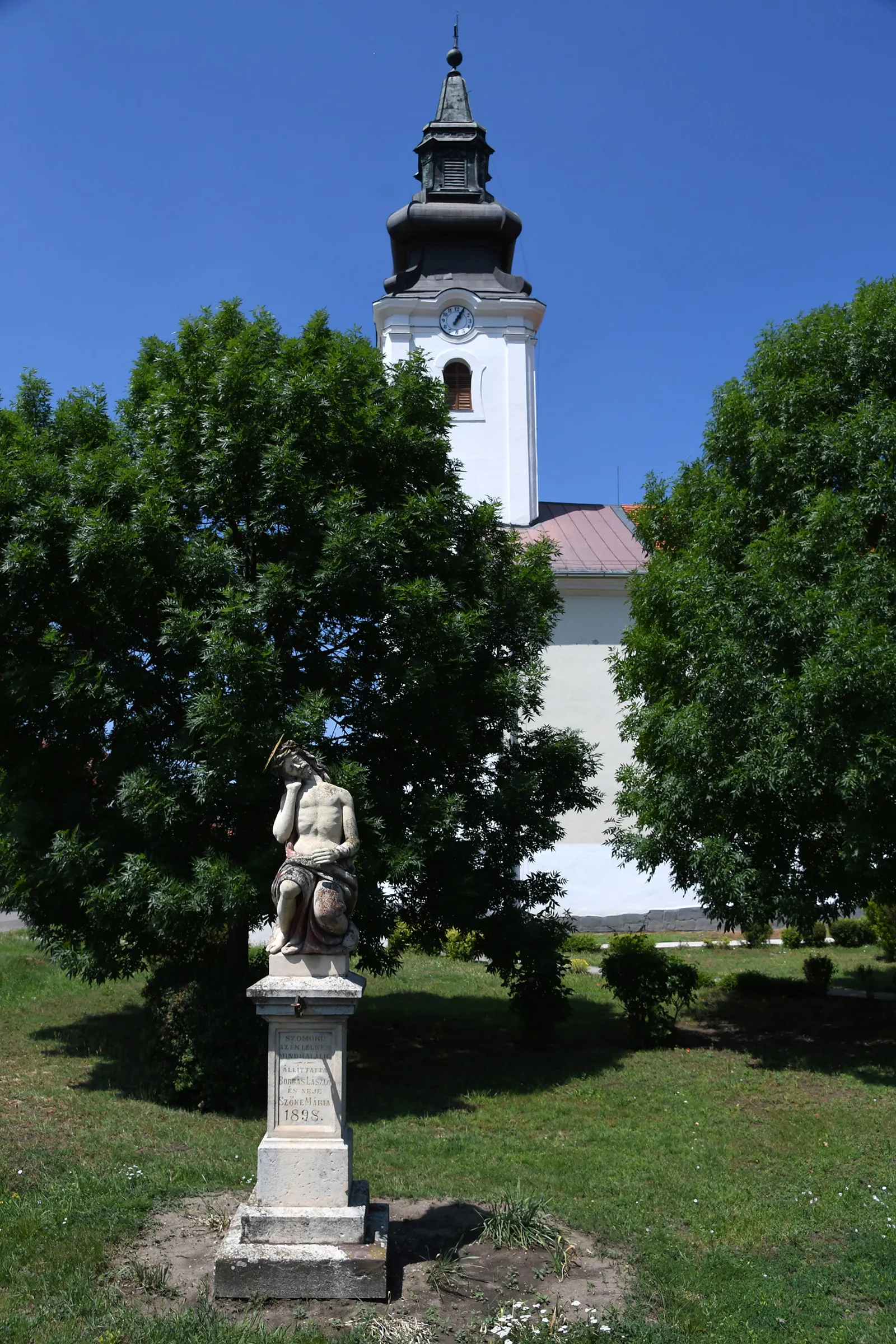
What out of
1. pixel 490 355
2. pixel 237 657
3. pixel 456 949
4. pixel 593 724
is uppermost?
pixel 490 355

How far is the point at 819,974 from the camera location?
54.0 feet

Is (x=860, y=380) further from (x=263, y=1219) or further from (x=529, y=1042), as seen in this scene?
(x=263, y=1219)

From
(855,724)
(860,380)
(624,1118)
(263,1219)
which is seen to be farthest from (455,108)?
(263,1219)

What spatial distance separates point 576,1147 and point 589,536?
1966 cm

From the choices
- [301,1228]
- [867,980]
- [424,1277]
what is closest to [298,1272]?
[301,1228]

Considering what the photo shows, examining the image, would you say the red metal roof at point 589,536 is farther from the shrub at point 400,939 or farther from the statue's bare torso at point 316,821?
the statue's bare torso at point 316,821

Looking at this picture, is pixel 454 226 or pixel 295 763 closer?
pixel 295 763

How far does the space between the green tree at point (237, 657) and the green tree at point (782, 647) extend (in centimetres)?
179

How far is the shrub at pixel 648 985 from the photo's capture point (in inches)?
528

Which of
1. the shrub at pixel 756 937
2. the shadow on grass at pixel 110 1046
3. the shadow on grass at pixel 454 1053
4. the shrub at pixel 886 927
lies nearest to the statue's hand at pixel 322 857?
the shadow on grass at pixel 454 1053

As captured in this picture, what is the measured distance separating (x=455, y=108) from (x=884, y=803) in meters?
23.7

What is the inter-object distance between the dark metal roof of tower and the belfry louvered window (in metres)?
0.01

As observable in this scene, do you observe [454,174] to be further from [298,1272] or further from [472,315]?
[298,1272]

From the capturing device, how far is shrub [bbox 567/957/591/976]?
18938mm
